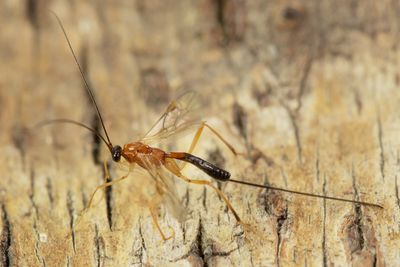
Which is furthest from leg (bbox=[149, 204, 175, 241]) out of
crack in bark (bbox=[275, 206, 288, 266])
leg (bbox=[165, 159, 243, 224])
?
crack in bark (bbox=[275, 206, 288, 266])

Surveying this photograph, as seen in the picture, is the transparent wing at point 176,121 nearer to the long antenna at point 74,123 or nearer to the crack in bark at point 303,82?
the long antenna at point 74,123

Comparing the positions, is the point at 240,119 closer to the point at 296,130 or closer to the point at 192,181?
the point at 296,130

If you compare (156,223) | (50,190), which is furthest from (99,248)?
(50,190)

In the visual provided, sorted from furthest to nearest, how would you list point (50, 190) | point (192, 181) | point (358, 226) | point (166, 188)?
point (50, 190) < point (192, 181) < point (166, 188) < point (358, 226)

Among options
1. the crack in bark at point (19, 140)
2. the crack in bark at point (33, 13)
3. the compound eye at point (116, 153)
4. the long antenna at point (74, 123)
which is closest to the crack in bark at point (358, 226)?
the compound eye at point (116, 153)

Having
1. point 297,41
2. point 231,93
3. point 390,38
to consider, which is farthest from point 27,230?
point 390,38

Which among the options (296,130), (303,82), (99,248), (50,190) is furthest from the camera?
(303,82)

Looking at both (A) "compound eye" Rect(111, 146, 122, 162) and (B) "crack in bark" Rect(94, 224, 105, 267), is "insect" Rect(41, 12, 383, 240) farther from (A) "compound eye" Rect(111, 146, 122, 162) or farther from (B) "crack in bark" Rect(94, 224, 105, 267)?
(B) "crack in bark" Rect(94, 224, 105, 267)

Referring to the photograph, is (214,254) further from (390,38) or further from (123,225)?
(390,38)
